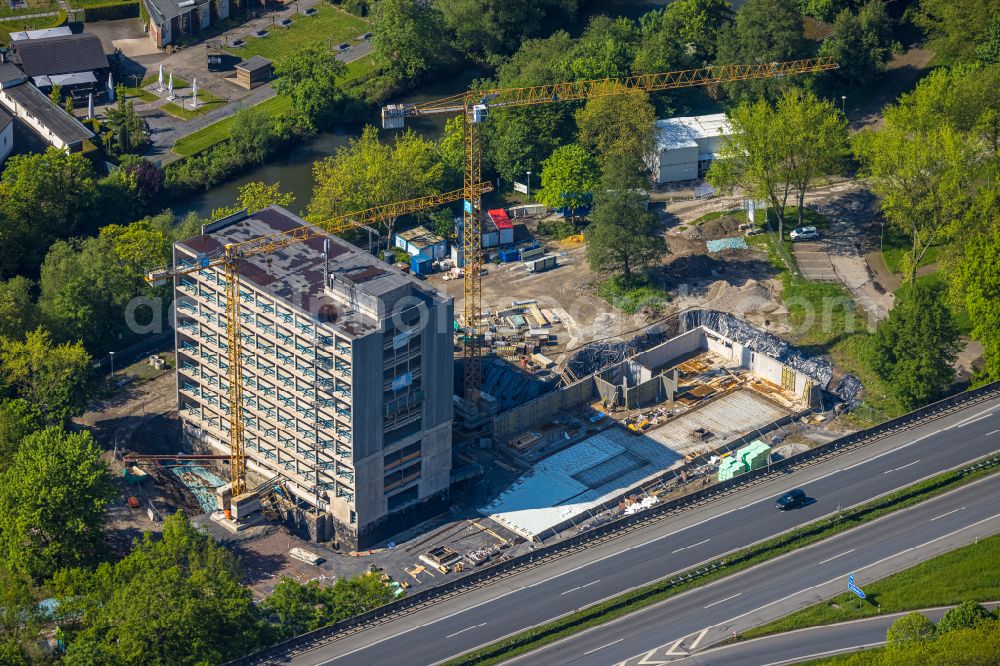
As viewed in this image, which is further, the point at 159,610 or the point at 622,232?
the point at 622,232

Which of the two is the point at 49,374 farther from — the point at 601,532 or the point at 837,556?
the point at 837,556

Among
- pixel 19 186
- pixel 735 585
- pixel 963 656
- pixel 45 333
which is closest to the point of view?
pixel 963 656

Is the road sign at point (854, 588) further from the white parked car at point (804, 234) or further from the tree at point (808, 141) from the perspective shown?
the tree at point (808, 141)

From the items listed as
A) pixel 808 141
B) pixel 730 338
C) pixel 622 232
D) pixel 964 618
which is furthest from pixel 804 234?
pixel 964 618

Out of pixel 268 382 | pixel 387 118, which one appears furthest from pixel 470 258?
pixel 268 382

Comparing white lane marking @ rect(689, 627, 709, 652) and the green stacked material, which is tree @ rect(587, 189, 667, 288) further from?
white lane marking @ rect(689, 627, 709, 652)

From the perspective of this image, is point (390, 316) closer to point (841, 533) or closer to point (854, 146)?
point (841, 533)

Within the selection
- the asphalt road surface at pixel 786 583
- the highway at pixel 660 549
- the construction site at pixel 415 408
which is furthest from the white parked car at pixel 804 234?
the asphalt road surface at pixel 786 583
